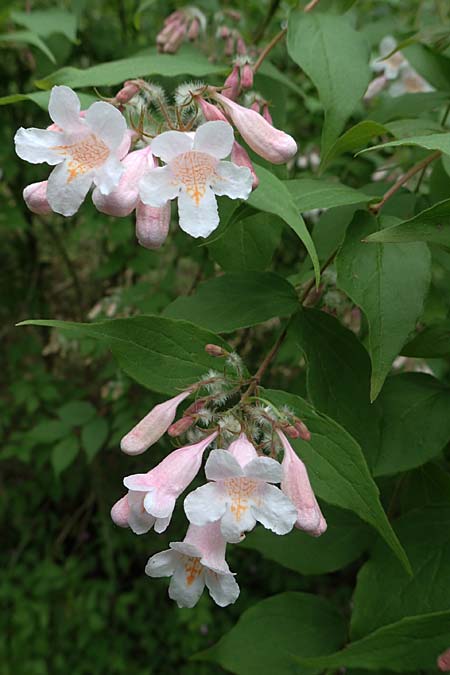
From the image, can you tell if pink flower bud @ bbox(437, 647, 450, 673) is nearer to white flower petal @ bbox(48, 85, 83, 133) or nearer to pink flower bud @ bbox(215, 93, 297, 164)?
pink flower bud @ bbox(215, 93, 297, 164)

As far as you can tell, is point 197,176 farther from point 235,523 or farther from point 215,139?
point 235,523

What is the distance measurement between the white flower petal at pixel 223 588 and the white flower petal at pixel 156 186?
50 cm

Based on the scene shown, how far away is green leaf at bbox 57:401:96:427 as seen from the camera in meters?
2.31

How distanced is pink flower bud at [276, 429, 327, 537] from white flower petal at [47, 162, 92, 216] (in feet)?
1.33

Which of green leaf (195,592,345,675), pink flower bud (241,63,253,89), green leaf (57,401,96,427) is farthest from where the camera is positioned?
green leaf (57,401,96,427)

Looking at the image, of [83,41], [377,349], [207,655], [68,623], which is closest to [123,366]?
[377,349]

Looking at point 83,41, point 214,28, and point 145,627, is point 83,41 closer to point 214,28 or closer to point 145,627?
point 214,28

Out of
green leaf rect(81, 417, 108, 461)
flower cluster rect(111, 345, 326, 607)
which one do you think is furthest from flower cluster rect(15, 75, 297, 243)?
green leaf rect(81, 417, 108, 461)

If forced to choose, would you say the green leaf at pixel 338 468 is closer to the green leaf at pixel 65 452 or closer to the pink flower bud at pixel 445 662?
the pink flower bud at pixel 445 662

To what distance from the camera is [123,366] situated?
935 mm

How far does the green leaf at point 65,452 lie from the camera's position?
2.23 meters

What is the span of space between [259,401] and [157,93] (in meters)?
0.46

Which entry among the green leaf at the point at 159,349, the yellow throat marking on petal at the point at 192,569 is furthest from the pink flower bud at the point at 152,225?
the yellow throat marking on petal at the point at 192,569

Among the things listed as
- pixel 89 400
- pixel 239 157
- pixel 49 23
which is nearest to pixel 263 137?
pixel 239 157
